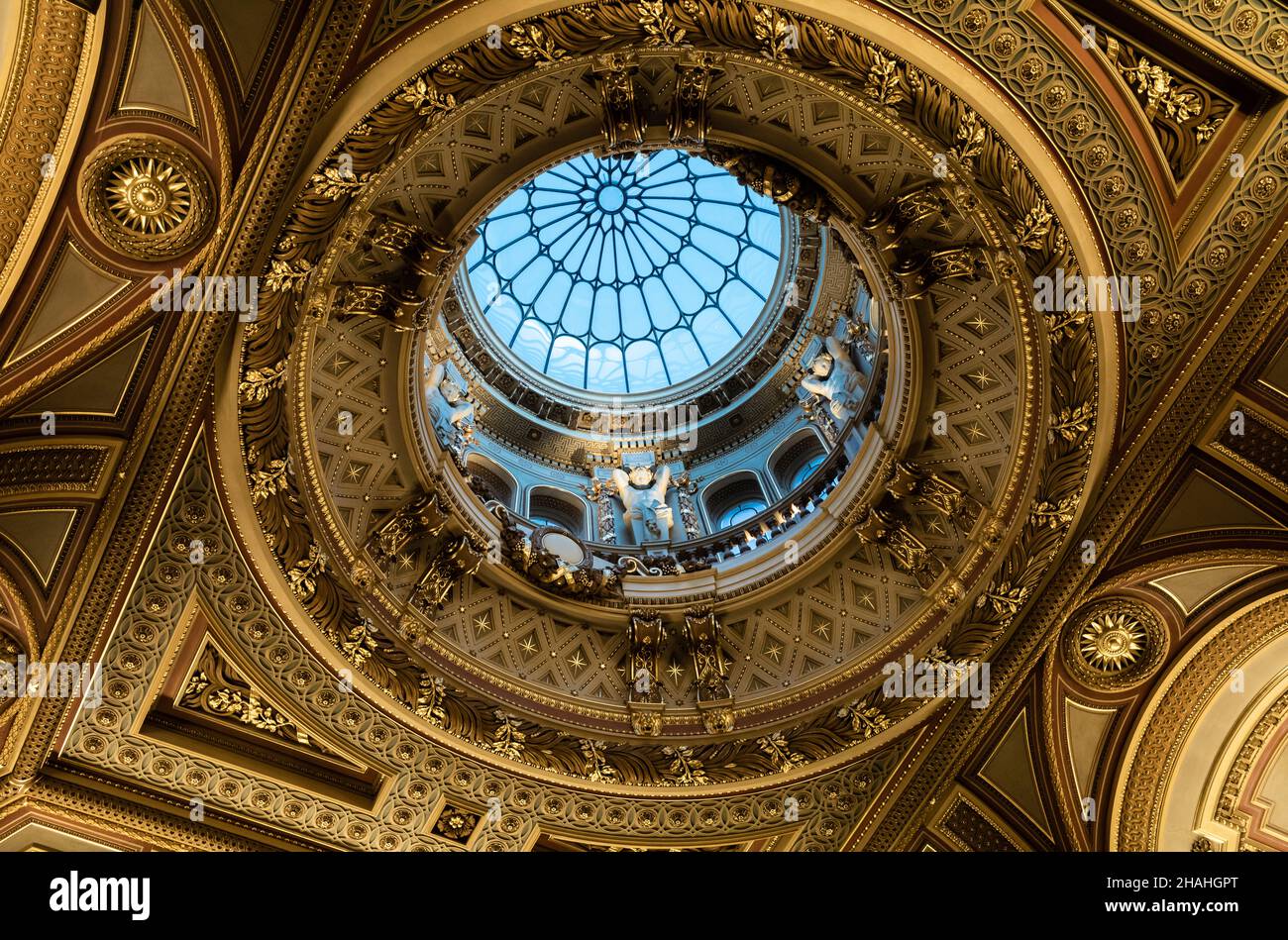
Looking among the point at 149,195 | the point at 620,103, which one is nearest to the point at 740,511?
the point at 620,103

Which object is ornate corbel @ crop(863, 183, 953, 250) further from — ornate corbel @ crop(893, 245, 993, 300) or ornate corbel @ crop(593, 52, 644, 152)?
ornate corbel @ crop(593, 52, 644, 152)

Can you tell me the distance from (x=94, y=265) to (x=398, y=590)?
578 cm

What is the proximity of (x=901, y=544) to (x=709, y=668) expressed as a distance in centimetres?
329

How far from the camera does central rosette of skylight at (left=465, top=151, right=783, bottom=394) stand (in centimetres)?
2034

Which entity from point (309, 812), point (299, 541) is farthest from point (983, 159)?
point (309, 812)

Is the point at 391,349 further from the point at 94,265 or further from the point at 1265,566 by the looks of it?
the point at 1265,566

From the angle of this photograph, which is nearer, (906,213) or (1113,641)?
(906,213)

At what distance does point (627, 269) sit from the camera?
2189 cm

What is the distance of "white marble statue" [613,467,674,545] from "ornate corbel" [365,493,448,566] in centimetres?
443

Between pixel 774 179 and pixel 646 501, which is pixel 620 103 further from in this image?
pixel 646 501

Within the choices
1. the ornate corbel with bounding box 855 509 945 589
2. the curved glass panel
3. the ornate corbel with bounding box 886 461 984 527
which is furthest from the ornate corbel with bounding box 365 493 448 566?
the ornate corbel with bounding box 886 461 984 527

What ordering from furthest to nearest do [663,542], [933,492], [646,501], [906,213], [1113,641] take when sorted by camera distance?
1. [646,501]
2. [663,542]
3. [933,492]
4. [1113,641]
5. [906,213]
